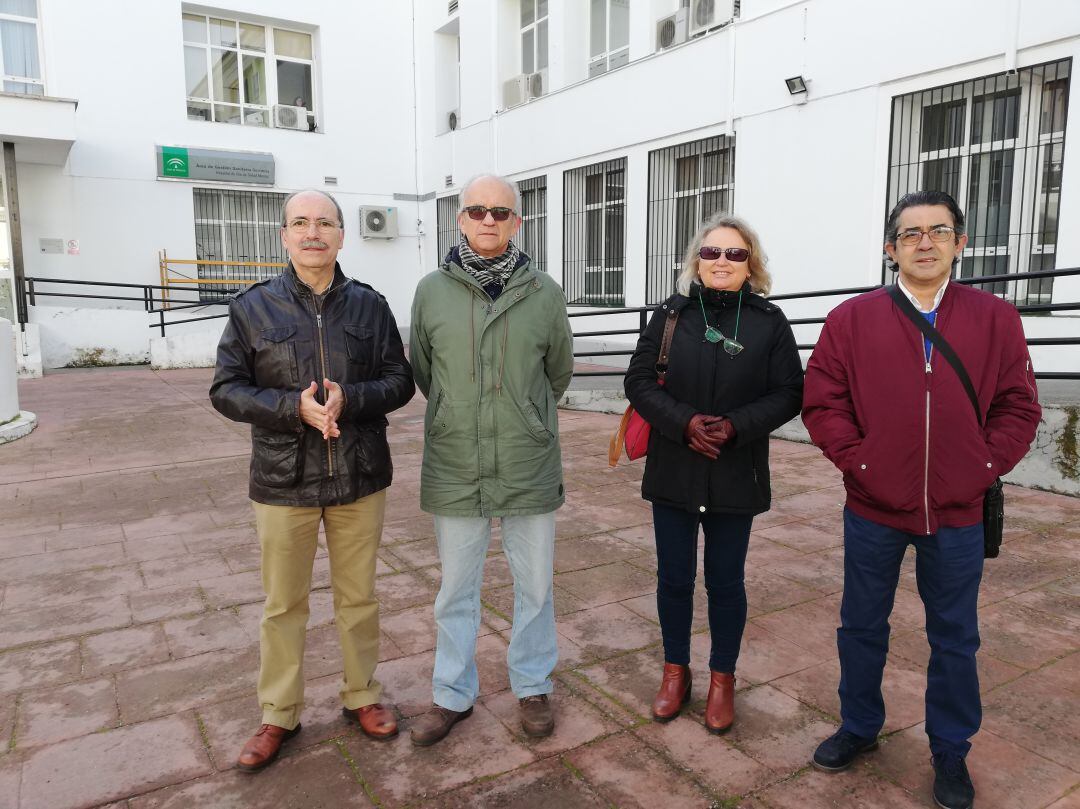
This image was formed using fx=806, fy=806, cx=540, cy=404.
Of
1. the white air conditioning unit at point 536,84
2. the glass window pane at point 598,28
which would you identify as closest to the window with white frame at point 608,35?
the glass window pane at point 598,28

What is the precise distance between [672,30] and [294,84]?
9.39 meters

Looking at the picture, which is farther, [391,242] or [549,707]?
[391,242]

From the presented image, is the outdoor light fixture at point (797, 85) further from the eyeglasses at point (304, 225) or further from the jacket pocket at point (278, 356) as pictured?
the jacket pocket at point (278, 356)

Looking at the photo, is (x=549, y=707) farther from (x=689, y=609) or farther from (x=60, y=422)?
(x=60, y=422)

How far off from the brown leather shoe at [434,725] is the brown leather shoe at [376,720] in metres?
0.07

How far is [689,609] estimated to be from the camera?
2.73m

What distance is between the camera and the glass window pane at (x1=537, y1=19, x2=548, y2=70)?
14.4m

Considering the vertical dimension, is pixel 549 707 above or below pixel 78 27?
below

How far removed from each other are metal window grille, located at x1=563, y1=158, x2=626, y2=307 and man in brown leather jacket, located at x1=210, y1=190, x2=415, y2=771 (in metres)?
10.2

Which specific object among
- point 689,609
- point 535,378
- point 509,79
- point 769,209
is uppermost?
point 509,79

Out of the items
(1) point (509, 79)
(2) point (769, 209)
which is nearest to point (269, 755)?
(2) point (769, 209)

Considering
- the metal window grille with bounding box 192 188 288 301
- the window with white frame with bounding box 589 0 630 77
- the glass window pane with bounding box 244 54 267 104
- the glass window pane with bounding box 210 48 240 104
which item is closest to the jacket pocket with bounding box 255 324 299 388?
the window with white frame with bounding box 589 0 630 77

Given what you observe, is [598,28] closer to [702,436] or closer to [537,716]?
[702,436]

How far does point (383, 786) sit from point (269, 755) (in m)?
0.38
